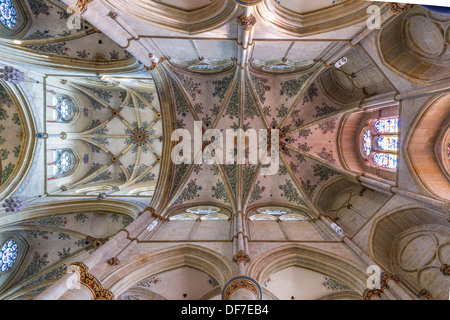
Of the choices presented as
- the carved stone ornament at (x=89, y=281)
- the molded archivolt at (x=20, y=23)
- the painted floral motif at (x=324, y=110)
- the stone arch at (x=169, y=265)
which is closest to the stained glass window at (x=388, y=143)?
the painted floral motif at (x=324, y=110)

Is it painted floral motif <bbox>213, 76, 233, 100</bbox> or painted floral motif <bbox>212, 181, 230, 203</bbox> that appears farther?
painted floral motif <bbox>212, 181, 230, 203</bbox>

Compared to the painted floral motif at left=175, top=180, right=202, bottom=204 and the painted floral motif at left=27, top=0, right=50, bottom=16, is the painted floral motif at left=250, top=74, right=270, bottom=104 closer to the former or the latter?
the painted floral motif at left=175, top=180, right=202, bottom=204

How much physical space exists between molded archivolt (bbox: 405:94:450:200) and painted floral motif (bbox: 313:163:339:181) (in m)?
3.91

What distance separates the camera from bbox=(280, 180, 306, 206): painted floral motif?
11.7m

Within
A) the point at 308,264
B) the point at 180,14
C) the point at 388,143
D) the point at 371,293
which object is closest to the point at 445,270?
the point at 371,293

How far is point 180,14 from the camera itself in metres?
7.28

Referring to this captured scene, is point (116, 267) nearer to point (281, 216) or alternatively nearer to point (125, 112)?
point (281, 216)

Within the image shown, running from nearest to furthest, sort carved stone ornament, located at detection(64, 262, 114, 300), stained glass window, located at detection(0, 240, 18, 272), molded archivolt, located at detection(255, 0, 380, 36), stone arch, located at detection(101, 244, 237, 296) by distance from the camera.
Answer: carved stone ornament, located at detection(64, 262, 114, 300)
stone arch, located at detection(101, 244, 237, 296)
molded archivolt, located at detection(255, 0, 380, 36)
stained glass window, located at detection(0, 240, 18, 272)

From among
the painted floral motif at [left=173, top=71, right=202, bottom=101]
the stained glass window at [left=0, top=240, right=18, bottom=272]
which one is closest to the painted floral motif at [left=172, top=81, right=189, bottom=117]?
the painted floral motif at [left=173, top=71, right=202, bottom=101]

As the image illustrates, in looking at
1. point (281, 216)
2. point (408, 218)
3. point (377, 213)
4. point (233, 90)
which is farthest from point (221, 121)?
point (408, 218)

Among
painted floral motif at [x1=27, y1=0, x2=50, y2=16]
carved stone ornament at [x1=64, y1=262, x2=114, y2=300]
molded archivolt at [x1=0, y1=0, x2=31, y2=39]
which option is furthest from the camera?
painted floral motif at [x1=27, y1=0, x2=50, y2=16]

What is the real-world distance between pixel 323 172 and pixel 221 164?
516 cm

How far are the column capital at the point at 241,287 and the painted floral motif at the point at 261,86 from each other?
8.70m

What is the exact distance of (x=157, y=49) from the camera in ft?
27.1
